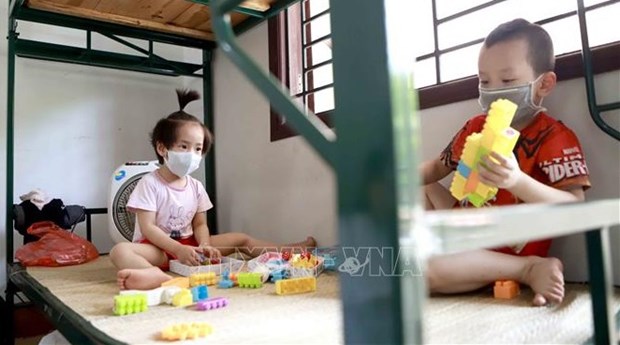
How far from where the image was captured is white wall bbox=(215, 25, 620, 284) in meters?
0.89

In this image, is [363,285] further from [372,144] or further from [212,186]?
[212,186]

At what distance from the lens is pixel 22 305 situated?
162 cm

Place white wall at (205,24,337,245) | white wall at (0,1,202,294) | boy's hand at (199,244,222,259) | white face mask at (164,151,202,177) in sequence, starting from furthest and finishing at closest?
1. white wall at (0,1,202,294)
2. white wall at (205,24,337,245)
3. white face mask at (164,151,202,177)
4. boy's hand at (199,244,222,259)

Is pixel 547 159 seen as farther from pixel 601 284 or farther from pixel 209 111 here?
pixel 209 111

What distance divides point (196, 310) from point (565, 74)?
2.83 ft

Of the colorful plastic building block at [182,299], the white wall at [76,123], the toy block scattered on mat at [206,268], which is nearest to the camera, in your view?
the colorful plastic building block at [182,299]

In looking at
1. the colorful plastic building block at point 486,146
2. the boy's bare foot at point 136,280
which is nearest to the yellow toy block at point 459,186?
the colorful plastic building block at point 486,146

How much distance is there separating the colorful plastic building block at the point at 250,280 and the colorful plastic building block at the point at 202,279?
9 cm

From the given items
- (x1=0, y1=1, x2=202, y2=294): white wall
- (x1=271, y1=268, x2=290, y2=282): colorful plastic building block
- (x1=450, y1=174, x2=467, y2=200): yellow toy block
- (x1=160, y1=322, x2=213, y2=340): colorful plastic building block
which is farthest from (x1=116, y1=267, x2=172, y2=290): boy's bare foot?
(x1=0, y1=1, x2=202, y2=294): white wall

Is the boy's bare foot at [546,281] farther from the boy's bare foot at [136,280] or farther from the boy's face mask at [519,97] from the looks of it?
the boy's bare foot at [136,280]

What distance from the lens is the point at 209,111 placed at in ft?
6.94

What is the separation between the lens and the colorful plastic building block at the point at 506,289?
79cm

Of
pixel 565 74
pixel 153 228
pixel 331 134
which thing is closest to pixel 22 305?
pixel 153 228

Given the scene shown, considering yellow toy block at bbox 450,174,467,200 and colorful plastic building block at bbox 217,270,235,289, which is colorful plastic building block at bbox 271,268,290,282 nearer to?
colorful plastic building block at bbox 217,270,235,289
